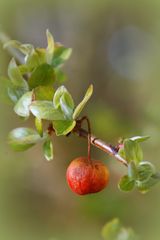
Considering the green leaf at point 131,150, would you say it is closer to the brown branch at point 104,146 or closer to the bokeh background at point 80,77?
the brown branch at point 104,146

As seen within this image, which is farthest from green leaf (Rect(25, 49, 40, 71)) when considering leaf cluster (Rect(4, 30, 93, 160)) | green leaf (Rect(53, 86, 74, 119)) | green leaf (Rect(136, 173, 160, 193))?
green leaf (Rect(136, 173, 160, 193))

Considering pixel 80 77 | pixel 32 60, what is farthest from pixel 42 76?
pixel 80 77

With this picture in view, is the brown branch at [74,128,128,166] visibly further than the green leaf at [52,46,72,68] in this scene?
No

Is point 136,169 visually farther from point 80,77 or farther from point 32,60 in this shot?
point 80,77

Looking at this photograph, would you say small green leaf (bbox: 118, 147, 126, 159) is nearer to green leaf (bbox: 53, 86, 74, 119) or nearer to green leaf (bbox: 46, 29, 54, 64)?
green leaf (bbox: 53, 86, 74, 119)

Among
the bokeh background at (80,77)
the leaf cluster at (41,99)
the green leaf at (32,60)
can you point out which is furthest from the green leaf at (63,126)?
the bokeh background at (80,77)
